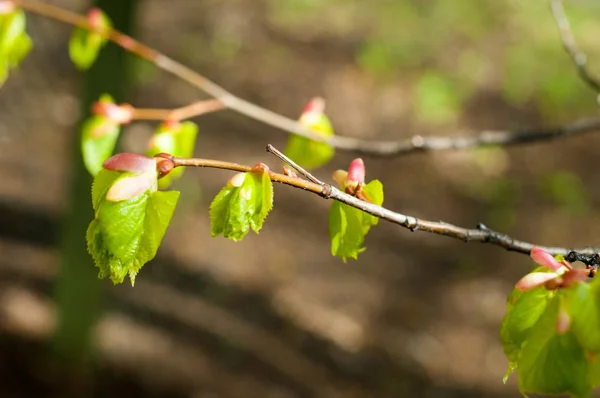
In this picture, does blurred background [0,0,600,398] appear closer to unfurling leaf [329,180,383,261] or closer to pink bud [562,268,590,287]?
unfurling leaf [329,180,383,261]

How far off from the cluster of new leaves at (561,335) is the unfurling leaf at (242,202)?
267mm

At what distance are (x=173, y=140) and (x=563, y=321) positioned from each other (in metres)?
0.68

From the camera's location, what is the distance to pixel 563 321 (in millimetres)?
492

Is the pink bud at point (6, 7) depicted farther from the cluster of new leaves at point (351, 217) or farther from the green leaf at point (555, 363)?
the green leaf at point (555, 363)

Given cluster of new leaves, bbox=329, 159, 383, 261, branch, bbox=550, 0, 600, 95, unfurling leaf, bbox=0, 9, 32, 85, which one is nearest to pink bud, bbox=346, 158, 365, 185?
cluster of new leaves, bbox=329, 159, 383, 261

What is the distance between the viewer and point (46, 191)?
365 cm

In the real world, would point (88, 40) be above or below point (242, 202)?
above

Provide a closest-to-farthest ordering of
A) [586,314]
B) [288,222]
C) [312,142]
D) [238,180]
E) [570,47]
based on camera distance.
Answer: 1. [586,314]
2. [238,180]
3. [312,142]
4. [570,47]
5. [288,222]

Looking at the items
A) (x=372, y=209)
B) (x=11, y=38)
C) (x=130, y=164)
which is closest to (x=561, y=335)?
(x=372, y=209)

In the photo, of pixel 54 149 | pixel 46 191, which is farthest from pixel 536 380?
pixel 54 149

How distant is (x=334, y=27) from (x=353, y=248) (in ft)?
18.6

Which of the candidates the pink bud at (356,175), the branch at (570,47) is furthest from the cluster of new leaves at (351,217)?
the branch at (570,47)

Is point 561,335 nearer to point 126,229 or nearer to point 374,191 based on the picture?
point 374,191

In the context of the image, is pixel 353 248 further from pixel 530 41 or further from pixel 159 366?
pixel 530 41
